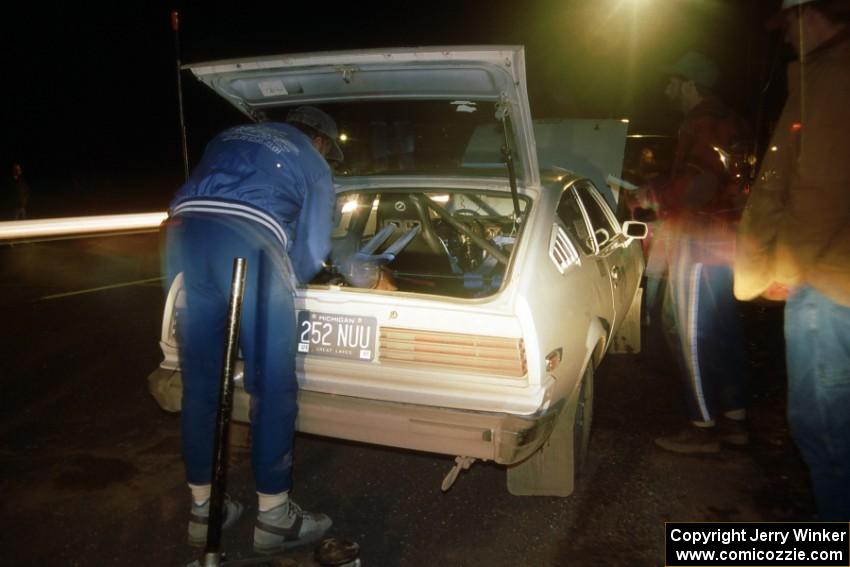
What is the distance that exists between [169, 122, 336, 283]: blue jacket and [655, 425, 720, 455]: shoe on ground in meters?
2.51

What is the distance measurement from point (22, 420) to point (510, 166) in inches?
142

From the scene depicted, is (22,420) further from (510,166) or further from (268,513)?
(510,166)

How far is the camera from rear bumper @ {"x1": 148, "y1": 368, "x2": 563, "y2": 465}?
101 inches

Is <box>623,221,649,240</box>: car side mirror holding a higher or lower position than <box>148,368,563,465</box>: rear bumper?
higher

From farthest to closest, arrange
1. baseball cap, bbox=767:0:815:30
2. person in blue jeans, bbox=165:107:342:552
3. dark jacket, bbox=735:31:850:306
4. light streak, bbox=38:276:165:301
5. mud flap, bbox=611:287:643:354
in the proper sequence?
light streak, bbox=38:276:165:301, mud flap, bbox=611:287:643:354, person in blue jeans, bbox=165:107:342:552, baseball cap, bbox=767:0:815:30, dark jacket, bbox=735:31:850:306

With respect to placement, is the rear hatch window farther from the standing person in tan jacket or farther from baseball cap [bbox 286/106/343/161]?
the standing person in tan jacket

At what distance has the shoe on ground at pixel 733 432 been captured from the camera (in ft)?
12.5

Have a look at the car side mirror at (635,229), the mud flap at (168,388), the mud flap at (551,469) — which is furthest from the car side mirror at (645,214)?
the mud flap at (168,388)

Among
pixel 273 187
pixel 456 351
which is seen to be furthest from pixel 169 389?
pixel 456 351

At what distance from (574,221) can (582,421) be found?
1.23m

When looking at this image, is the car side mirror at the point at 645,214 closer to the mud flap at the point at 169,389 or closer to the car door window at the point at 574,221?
the car door window at the point at 574,221

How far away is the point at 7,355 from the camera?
208 inches

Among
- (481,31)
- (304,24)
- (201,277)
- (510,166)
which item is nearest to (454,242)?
(510,166)

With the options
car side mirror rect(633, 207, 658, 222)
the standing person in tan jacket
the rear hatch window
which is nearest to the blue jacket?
the rear hatch window
